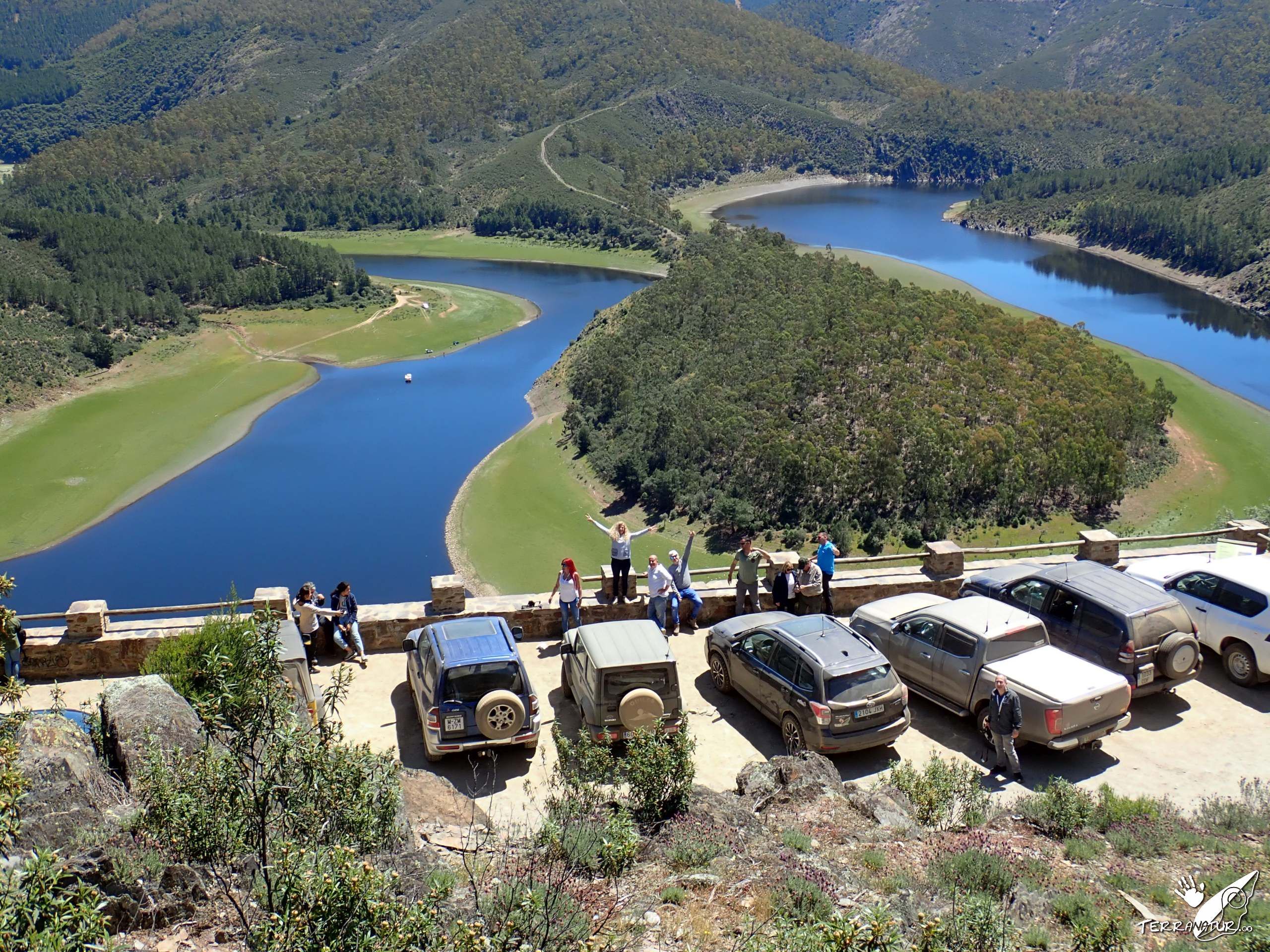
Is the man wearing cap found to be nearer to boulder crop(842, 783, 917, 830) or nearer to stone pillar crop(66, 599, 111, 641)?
boulder crop(842, 783, 917, 830)

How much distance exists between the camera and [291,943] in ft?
22.3

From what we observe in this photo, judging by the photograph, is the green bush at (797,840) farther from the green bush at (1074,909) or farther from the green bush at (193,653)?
the green bush at (193,653)

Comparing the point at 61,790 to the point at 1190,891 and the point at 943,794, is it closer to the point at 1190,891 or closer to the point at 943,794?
the point at 943,794

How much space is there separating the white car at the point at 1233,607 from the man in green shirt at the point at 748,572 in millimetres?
5831

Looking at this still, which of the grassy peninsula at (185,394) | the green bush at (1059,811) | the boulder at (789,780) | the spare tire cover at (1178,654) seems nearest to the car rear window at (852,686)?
the boulder at (789,780)

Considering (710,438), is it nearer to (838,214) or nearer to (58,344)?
(58,344)

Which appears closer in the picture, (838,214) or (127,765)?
(127,765)

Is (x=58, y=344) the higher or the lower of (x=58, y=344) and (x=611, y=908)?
the lower

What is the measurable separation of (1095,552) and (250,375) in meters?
68.2

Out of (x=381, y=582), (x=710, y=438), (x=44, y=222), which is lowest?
(x=381, y=582)

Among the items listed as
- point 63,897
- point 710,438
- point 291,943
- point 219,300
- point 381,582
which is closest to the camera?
point 63,897

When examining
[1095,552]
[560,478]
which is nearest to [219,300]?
[560,478]

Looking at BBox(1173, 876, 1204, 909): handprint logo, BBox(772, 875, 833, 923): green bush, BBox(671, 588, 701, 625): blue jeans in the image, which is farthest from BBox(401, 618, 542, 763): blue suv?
BBox(1173, 876, 1204, 909): handprint logo

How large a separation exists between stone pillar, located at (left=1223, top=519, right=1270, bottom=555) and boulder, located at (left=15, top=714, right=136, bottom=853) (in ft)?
59.0
